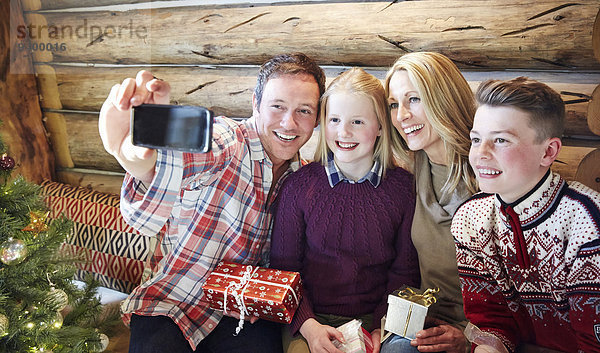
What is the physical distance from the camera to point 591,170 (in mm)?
1911

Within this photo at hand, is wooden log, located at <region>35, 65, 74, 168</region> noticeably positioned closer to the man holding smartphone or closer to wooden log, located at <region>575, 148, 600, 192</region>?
the man holding smartphone

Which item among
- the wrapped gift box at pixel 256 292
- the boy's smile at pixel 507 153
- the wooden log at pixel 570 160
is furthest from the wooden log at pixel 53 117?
the wooden log at pixel 570 160

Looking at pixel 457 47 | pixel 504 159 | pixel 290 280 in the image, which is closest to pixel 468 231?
pixel 504 159

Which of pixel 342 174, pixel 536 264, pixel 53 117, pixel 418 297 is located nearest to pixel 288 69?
pixel 342 174

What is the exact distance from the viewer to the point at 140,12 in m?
2.83

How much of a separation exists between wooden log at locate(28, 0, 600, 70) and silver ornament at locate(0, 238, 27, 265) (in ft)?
4.69

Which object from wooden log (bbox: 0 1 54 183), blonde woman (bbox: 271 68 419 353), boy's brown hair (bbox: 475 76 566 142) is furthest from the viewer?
wooden log (bbox: 0 1 54 183)

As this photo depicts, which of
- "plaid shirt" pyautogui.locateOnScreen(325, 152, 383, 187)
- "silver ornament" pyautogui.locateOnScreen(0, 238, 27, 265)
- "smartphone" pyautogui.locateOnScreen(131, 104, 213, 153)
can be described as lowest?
"silver ornament" pyautogui.locateOnScreen(0, 238, 27, 265)

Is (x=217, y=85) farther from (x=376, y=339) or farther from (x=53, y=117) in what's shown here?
(x=376, y=339)

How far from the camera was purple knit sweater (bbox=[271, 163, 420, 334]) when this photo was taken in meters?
1.87

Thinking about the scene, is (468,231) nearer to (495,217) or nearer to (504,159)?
(495,217)

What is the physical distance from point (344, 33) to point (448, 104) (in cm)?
90

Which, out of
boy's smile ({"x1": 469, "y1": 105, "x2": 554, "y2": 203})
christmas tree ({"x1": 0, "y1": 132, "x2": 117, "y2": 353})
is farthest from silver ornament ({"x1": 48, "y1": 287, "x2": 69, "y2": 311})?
boy's smile ({"x1": 469, "y1": 105, "x2": 554, "y2": 203})

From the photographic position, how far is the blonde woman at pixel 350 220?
1.83 m
